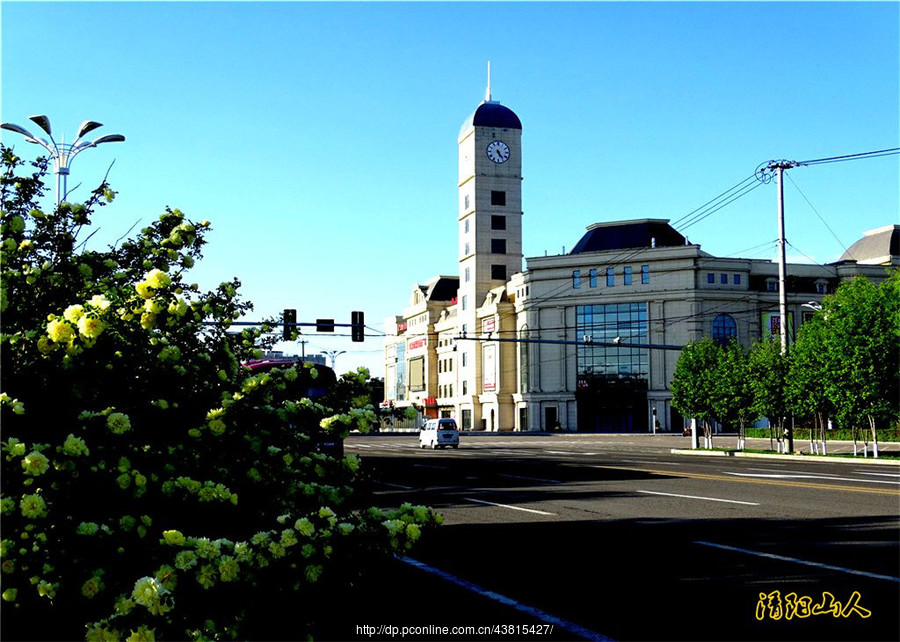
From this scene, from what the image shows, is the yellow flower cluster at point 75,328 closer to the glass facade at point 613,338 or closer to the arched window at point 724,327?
the glass facade at point 613,338

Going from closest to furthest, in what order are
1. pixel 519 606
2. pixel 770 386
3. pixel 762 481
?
pixel 519 606, pixel 762 481, pixel 770 386

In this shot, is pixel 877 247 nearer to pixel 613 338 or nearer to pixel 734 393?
pixel 613 338

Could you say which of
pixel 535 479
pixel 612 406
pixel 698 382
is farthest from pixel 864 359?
pixel 612 406

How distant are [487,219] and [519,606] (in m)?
97.0

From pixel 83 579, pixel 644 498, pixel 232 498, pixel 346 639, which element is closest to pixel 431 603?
pixel 346 639

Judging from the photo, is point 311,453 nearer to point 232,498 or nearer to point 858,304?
point 232,498

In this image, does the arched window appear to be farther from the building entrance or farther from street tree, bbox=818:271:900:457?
street tree, bbox=818:271:900:457

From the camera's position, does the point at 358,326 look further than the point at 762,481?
Yes

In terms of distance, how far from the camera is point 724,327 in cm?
9181

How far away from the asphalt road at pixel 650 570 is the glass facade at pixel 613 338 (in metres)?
76.8

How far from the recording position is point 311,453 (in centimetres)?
622

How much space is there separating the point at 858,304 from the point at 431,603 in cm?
3566

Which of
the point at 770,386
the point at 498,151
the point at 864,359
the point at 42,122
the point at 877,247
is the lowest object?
the point at 770,386

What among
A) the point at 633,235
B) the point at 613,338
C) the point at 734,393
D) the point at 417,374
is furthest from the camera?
the point at 417,374
